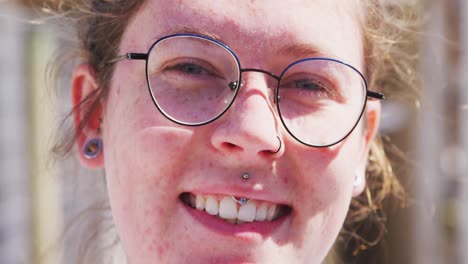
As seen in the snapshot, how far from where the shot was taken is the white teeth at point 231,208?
1.40 metres

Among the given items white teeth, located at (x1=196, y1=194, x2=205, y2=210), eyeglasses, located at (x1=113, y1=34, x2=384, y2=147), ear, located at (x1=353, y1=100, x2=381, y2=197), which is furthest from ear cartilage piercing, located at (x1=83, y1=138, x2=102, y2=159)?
ear, located at (x1=353, y1=100, x2=381, y2=197)

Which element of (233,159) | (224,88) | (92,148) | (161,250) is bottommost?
(161,250)

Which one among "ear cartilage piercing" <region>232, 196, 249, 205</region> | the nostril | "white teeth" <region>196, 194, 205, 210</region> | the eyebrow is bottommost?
"white teeth" <region>196, 194, 205, 210</region>

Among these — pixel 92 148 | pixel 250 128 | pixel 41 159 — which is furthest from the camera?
pixel 41 159

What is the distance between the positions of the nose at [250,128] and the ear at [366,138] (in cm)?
39

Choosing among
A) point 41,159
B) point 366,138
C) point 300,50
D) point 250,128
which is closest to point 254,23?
point 300,50

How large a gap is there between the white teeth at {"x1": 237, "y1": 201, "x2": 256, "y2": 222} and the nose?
11cm

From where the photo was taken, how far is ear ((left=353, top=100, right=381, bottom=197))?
5.67 ft

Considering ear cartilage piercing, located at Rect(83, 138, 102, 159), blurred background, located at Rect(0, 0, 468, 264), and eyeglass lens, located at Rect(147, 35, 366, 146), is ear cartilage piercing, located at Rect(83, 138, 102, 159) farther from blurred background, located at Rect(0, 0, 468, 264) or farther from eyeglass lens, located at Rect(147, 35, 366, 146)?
blurred background, located at Rect(0, 0, 468, 264)

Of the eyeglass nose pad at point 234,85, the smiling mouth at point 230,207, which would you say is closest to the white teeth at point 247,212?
the smiling mouth at point 230,207

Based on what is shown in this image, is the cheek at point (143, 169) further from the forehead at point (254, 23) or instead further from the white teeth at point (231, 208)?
the forehead at point (254, 23)

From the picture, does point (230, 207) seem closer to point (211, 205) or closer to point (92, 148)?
Answer: point (211, 205)

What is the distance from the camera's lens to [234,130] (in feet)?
4.36

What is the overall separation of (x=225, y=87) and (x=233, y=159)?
0.56ft
